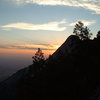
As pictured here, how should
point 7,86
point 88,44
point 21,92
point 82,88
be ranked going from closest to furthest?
point 82,88 < point 88,44 < point 21,92 < point 7,86

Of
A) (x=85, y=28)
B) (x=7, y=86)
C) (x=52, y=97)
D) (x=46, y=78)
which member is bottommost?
(x=7, y=86)

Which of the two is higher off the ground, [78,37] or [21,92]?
[78,37]

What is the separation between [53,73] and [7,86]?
6544 cm

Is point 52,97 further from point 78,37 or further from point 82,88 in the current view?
point 78,37

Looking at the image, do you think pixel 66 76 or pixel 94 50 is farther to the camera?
pixel 94 50

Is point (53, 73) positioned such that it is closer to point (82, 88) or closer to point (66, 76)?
point (66, 76)

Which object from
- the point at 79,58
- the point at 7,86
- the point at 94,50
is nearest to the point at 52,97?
the point at 79,58

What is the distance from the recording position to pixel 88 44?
6328cm

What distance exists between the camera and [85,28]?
82375 mm

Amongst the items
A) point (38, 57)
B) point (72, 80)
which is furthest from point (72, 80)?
point (38, 57)

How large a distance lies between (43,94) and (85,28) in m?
37.8

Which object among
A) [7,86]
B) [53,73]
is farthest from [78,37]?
[7,86]

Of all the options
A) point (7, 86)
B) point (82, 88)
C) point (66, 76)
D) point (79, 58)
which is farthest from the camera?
point (7, 86)

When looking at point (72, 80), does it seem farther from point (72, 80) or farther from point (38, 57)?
point (38, 57)
